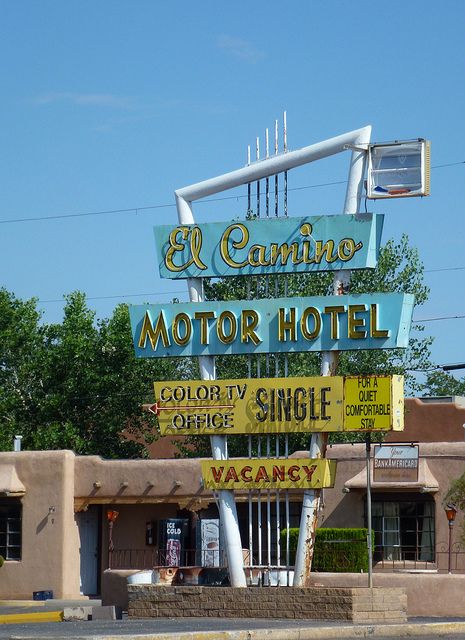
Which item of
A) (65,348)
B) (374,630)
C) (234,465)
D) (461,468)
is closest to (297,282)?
(65,348)

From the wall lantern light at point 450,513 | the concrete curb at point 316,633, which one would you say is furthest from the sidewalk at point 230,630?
the wall lantern light at point 450,513

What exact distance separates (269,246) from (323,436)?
3.96 metres

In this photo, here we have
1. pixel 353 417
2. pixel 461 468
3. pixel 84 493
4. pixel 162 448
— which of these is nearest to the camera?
pixel 353 417

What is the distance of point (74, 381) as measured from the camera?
167 ft

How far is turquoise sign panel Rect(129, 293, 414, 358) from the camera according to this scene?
24906 millimetres

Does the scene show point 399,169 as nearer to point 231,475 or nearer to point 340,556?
point 231,475

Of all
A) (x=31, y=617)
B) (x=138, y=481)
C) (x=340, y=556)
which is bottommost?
(x=31, y=617)

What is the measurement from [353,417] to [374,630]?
14.0 feet

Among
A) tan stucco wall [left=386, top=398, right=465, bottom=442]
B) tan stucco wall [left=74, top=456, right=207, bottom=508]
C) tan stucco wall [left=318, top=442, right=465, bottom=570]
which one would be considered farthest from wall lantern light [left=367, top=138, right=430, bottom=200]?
tan stucco wall [left=386, top=398, right=465, bottom=442]

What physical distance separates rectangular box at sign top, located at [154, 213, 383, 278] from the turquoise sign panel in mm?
704

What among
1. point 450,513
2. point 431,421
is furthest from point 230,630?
point 431,421

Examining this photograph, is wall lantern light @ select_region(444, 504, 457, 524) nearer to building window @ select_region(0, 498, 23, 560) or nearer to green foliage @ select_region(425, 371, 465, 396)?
building window @ select_region(0, 498, 23, 560)

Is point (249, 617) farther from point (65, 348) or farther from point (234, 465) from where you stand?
point (65, 348)

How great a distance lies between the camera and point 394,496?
1372 inches
